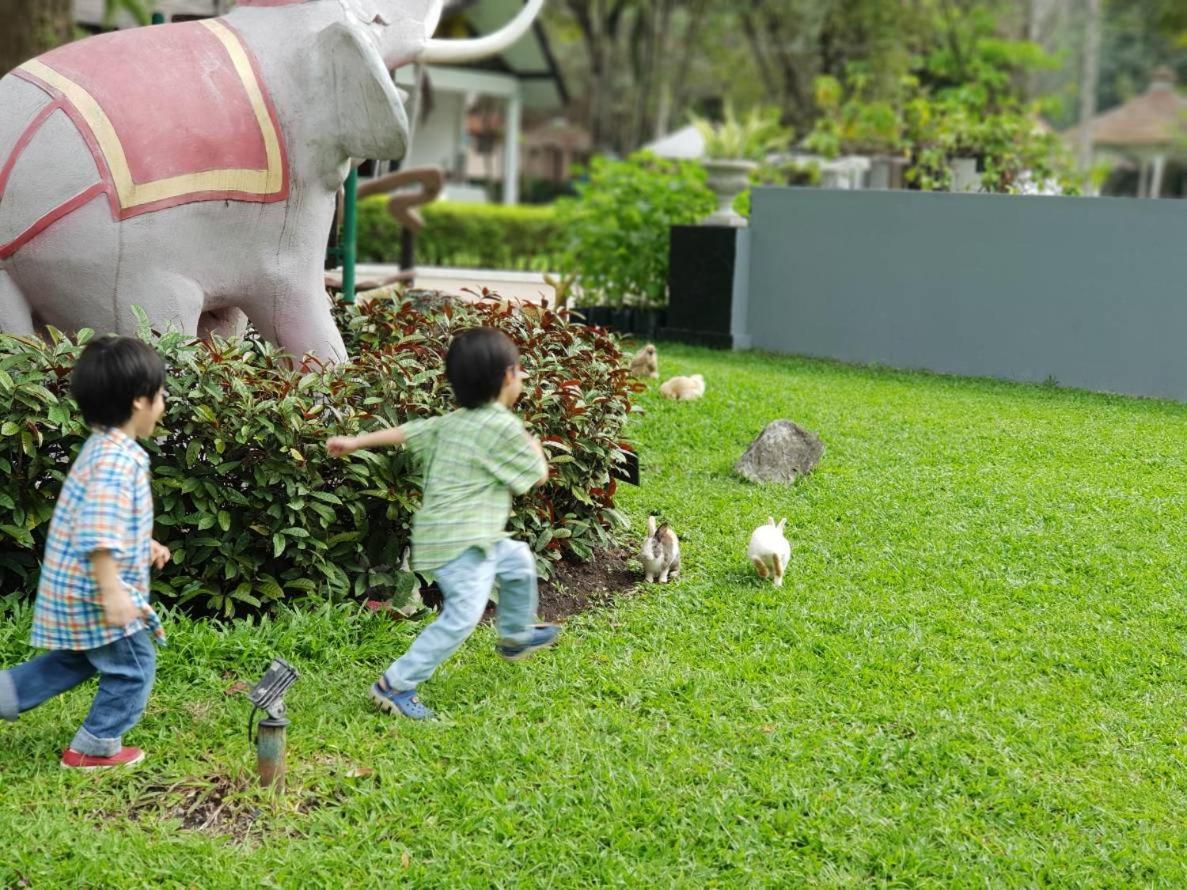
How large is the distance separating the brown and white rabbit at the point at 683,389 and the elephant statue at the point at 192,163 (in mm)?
3352

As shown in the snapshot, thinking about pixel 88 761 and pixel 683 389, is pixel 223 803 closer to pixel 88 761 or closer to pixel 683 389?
pixel 88 761

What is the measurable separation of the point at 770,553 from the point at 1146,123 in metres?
38.5

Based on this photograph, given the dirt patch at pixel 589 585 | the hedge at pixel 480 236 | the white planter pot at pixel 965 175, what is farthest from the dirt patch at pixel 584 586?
the hedge at pixel 480 236

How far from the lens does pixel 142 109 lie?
4539mm

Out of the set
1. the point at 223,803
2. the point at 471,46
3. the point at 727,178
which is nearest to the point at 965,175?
the point at 727,178

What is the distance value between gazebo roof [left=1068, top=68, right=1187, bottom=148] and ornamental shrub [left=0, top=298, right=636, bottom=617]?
117 feet

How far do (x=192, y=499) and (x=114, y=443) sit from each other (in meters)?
1.16

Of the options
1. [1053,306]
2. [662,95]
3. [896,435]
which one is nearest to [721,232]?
[1053,306]

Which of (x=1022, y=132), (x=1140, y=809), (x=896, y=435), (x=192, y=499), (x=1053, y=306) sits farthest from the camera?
(x=1022, y=132)

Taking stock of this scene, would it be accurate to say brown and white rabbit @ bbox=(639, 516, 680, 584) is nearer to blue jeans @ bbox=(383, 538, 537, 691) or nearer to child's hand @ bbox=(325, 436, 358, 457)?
blue jeans @ bbox=(383, 538, 537, 691)

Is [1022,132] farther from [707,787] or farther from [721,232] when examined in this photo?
[707,787]

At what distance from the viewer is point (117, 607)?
318cm

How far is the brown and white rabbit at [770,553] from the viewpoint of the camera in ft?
16.3

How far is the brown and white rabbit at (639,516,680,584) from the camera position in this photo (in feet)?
16.7
